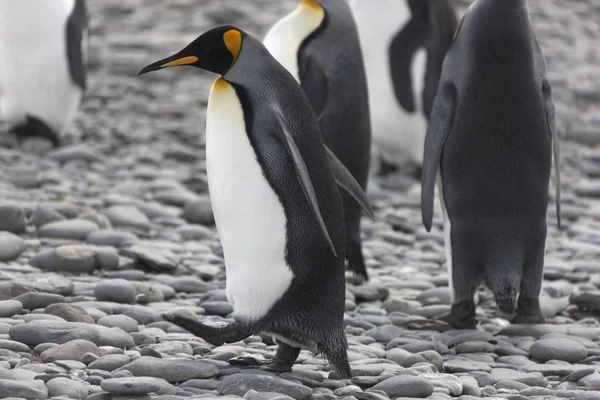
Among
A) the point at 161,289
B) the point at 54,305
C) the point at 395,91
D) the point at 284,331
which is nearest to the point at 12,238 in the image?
the point at 161,289

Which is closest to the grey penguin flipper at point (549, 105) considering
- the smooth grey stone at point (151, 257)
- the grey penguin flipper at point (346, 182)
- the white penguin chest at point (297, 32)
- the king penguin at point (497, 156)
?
the king penguin at point (497, 156)

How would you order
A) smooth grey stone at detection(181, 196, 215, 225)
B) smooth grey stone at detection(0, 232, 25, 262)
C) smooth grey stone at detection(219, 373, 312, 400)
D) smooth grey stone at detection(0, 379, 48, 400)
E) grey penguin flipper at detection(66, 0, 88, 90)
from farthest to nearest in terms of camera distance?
grey penguin flipper at detection(66, 0, 88, 90), smooth grey stone at detection(181, 196, 215, 225), smooth grey stone at detection(0, 232, 25, 262), smooth grey stone at detection(219, 373, 312, 400), smooth grey stone at detection(0, 379, 48, 400)

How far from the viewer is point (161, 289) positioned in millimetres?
4516

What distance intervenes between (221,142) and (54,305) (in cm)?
89

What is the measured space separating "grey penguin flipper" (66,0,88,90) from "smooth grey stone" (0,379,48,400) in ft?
16.6

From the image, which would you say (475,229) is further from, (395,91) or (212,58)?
(395,91)

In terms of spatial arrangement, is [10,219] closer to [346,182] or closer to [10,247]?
[10,247]

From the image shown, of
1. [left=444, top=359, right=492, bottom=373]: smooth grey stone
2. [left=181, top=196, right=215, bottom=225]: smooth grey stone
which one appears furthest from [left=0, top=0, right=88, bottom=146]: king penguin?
[left=444, top=359, right=492, bottom=373]: smooth grey stone

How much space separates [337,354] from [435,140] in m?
1.24

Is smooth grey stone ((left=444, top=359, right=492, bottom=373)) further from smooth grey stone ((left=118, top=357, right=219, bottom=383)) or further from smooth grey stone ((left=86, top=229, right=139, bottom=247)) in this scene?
smooth grey stone ((left=86, top=229, right=139, bottom=247))

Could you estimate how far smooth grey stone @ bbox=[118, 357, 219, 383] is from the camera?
3.28 meters

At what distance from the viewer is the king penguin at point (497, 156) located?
4.34m

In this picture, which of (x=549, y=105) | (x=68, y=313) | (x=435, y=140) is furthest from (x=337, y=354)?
(x=549, y=105)

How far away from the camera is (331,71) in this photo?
521 cm
